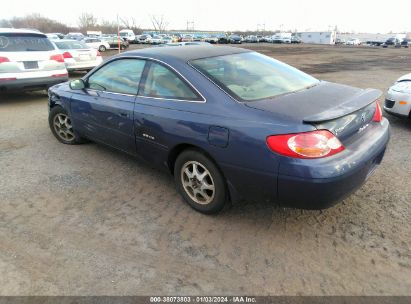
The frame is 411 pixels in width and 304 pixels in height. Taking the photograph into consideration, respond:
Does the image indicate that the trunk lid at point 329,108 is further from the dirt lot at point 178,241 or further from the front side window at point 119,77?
the front side window at point 119,77

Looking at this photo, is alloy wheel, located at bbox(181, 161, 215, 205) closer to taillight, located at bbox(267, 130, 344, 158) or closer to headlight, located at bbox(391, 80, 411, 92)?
taillight, located at bbox(267, 130, 344, 158)

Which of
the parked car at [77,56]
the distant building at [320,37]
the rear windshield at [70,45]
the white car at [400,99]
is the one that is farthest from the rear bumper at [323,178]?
the distant building at [320,37]

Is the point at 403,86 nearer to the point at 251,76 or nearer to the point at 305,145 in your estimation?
the point at 251,76

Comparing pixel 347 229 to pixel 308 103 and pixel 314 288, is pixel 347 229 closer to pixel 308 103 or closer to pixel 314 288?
pixel 314 288

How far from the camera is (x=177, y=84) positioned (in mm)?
3320

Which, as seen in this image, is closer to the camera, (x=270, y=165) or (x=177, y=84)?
(x=270, y=165)

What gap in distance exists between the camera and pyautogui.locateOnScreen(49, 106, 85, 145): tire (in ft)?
16.6

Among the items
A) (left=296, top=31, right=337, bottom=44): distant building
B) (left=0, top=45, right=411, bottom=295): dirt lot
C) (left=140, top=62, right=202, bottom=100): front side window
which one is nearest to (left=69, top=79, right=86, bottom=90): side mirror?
(left=0, top=45, right=411, bottom=295): dirt lot

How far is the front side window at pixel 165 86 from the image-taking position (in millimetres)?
3227

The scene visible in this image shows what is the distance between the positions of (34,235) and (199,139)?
1660 mm

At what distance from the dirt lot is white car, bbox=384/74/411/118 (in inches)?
71.6

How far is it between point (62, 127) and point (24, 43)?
395 cm

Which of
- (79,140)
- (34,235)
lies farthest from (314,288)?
(79,140)

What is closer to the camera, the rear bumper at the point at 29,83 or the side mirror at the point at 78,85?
the side mirror at the point at 78,85
